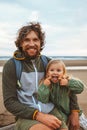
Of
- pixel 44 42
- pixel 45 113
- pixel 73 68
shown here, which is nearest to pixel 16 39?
pixel 44 42

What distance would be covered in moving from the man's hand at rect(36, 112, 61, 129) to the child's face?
8.9 inches

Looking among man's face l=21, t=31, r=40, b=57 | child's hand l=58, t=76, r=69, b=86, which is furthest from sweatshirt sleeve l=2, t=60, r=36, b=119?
child's hand l=58, t=76, r=69, b=86

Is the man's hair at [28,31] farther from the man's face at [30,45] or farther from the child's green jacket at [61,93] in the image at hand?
the child's green jacket at [61,93]

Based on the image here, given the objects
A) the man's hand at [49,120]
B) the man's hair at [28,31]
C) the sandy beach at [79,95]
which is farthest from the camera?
the sandy beach at [79,95]

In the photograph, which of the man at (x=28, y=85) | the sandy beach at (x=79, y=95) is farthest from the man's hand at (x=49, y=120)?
the sandy beach at (x=79, y=95)

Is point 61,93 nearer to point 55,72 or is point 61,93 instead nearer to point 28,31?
point 55,72

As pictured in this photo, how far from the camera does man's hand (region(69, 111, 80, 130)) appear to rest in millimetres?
2109

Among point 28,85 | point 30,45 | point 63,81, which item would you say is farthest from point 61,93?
point 30,45

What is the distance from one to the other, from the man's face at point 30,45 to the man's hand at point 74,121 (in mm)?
464

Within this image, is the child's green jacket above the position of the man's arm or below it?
above

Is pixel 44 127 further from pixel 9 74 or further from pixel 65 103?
pixel 9 74

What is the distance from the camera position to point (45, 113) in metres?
2.00

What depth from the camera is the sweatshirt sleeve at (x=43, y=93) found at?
1966 mm

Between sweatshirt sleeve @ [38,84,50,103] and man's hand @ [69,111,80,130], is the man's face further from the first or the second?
man's hand @ [69,111,80,130]
